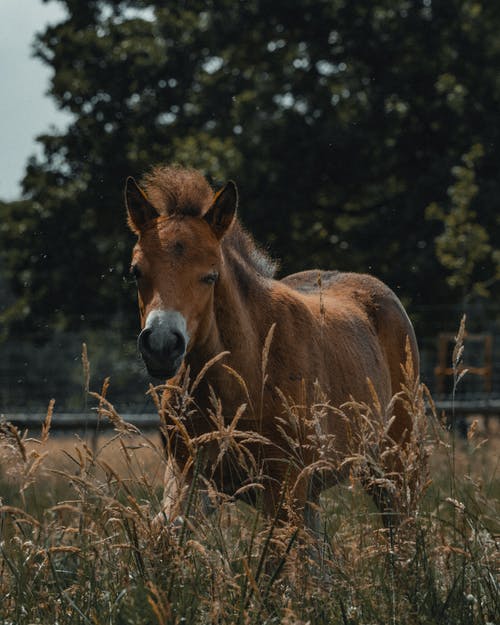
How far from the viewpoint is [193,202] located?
5.14 m

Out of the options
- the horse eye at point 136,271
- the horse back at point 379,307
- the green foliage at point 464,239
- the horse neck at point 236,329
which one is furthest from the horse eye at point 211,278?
the green foliage at point 464,239

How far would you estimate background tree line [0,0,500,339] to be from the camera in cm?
2188

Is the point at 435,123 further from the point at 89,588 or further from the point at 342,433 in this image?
the point at 89,588

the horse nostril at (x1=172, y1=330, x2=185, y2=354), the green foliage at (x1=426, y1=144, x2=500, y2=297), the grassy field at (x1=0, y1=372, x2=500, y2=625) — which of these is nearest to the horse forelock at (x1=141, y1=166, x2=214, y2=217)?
the horse nostril at (x1=172, y1=330, x2=185, y2=354)

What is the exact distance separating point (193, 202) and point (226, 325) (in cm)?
66

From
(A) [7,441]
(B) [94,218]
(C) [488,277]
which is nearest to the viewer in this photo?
(A) [7,441]

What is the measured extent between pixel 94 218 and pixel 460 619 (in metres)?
20.2

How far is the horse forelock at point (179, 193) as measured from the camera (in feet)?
16.9

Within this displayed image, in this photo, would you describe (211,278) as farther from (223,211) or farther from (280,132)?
(280,132)

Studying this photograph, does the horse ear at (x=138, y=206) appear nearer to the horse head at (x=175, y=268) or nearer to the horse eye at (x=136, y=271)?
the horse head at (x=175, y=268)

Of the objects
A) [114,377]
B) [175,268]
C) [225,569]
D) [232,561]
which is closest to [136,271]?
[175,268]

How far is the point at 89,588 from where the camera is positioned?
335cm

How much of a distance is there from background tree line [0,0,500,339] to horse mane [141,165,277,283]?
15.5 m

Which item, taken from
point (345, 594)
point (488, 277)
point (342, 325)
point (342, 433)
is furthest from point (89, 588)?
point (488, 277)
